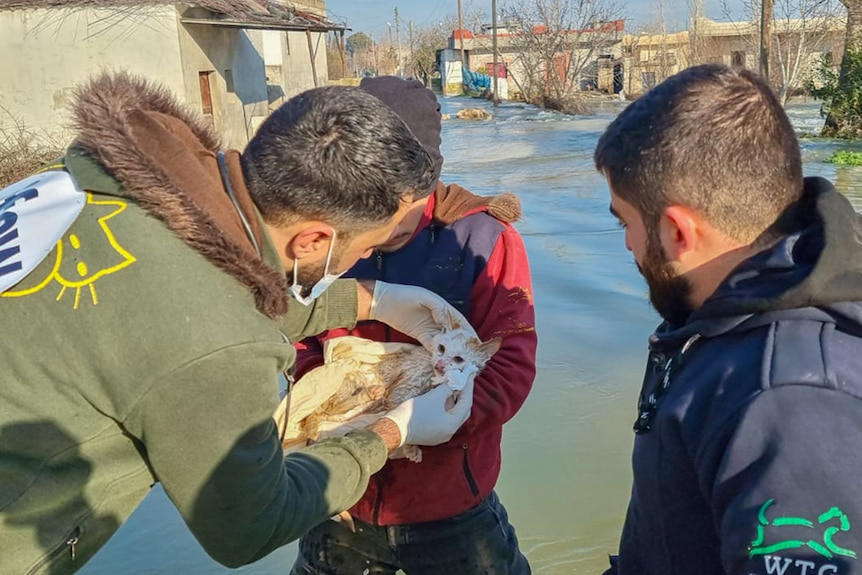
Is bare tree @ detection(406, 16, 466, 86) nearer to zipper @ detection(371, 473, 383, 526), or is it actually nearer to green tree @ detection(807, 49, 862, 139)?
green tree @ detection(807, 49, 862, 139)

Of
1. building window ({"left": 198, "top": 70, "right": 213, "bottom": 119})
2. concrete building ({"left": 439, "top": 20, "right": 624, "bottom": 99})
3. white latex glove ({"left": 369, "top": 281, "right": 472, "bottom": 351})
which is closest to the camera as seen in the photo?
white latex glove ({"left": 369, "top": 281, "right": 472, "bottom": 351})

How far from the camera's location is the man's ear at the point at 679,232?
1581mm

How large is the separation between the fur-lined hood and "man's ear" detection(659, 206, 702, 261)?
31.5 inches

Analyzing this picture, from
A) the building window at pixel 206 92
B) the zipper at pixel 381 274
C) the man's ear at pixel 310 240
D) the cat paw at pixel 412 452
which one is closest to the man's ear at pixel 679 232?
the man's ear at pixel 310 240

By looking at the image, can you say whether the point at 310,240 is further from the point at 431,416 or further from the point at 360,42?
the point at 360,42

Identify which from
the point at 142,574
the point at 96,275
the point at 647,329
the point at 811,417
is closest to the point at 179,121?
the point at 96,275

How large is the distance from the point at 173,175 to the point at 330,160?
0.34 meters

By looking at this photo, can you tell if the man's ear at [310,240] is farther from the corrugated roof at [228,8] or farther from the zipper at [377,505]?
the corrugated roof at [228,8]

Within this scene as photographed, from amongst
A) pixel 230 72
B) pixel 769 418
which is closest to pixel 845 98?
pixel 230 72

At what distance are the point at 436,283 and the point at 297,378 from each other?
59cm

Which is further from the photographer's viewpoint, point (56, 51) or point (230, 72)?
point (230, 72)

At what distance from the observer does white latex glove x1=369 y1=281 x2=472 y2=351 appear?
8.49ft

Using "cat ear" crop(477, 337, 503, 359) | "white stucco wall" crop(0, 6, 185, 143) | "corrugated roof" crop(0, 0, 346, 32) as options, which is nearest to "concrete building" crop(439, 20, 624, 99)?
"corrugated roof" crop(0, 0, 346, 32)

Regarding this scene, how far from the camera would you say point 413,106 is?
2605 mm
